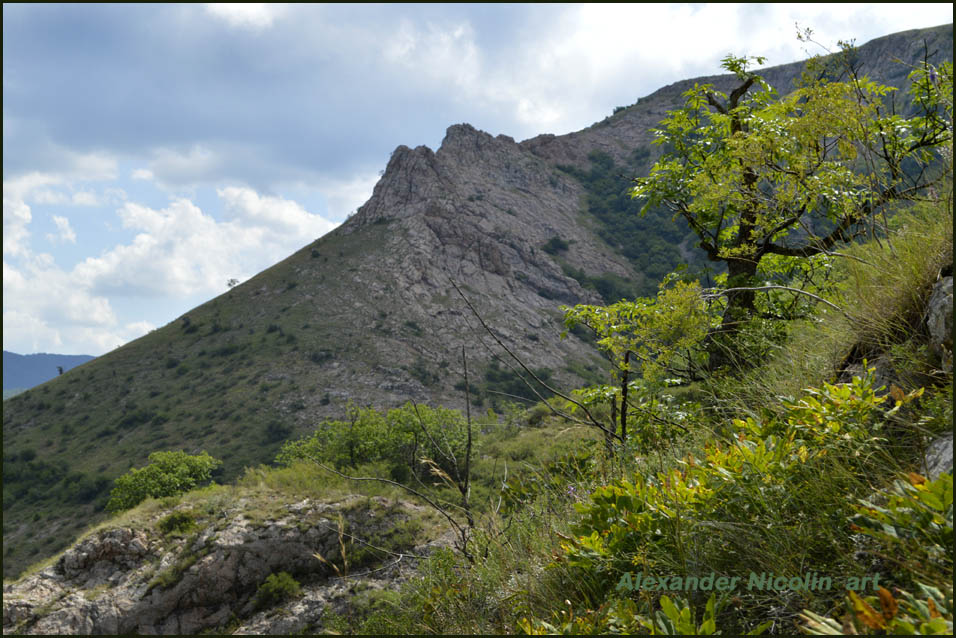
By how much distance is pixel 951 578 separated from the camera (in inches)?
55.2

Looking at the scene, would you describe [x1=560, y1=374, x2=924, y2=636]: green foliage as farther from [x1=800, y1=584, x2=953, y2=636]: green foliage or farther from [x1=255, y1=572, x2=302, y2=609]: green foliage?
[x1=255, y1=572, x2=302, y2=609]: green foliage

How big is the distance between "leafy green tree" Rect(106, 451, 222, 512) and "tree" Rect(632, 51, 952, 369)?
2966cm

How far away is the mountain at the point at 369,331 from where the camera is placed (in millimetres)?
51812

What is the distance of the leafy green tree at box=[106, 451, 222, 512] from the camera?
27188mm

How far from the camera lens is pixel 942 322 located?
2309mm

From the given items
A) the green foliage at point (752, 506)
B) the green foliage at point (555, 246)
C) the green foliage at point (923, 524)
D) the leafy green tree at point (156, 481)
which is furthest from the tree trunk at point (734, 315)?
the green foliage at point (555, 246)

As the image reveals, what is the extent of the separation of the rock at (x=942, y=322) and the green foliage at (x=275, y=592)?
13.0 metres

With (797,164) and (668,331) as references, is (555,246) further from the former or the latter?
(668,331)

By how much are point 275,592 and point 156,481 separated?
22284 millimetres

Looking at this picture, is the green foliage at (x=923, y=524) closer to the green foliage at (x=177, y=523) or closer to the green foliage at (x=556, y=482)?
the green foliage at (x=556, y=482)

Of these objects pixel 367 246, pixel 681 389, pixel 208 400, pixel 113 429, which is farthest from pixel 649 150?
pixel 681 389

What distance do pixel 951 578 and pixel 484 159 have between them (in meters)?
116

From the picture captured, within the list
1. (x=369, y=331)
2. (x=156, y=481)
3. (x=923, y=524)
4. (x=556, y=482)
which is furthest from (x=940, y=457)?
(x=369, y=331)

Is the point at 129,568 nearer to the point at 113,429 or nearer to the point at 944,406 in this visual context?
the point at 944,406
